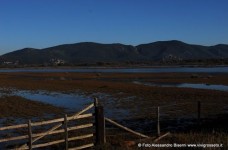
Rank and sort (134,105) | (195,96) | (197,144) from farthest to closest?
(195,96) → (134,105) → (197,144)

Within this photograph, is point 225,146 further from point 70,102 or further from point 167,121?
point 70,102

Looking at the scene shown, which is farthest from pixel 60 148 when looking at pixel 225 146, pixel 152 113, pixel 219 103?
pixel 219 103

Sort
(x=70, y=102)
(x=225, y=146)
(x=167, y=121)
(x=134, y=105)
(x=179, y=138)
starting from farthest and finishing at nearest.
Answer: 1. (x=70, y=102)
2. (x=134, y=105)
3. (x=167, y=121)
4. (x=179, y=138)
5. (x=225, y=146)

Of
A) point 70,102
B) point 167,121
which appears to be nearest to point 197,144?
point 167,121

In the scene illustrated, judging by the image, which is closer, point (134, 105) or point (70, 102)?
point (134, 105)

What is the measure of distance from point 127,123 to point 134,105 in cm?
911

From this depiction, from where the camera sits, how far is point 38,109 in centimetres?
3016

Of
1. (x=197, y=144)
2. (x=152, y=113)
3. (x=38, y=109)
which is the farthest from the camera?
(x=38, y=109)

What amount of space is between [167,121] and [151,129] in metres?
2.82

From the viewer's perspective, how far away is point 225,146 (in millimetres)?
12445

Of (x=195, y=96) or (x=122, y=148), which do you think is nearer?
(x=122, y=148)

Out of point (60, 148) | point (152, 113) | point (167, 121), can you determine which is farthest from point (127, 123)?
point (60, 148)

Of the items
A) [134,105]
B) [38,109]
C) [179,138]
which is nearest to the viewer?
[179,138]

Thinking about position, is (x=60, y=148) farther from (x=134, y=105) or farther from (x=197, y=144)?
(x=134, y=105)
